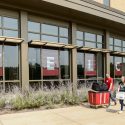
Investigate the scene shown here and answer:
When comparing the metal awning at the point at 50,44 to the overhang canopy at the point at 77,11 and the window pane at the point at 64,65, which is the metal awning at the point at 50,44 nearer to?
the window pane at the point at 64,65

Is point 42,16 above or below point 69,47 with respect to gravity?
above

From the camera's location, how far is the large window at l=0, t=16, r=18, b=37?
50.2 ft

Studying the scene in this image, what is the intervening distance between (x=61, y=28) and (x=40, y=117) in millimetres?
8952

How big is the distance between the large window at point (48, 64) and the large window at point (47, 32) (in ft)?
2.52

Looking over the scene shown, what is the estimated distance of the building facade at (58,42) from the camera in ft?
51.0

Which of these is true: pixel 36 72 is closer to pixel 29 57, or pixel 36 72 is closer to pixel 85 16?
pixel 29 57

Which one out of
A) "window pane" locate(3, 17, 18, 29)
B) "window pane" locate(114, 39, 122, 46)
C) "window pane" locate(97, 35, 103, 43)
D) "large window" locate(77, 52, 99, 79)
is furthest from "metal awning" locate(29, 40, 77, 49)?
"window pane" locate(114, 39, 122, 46)

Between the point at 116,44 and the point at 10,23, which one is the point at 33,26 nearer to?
the point at 10,23

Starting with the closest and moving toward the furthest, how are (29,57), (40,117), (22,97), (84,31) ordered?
1. (40,117)
2. (22,97)
3. (29,57)
4. (84,31)

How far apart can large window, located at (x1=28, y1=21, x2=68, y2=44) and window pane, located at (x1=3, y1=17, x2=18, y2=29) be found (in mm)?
1047

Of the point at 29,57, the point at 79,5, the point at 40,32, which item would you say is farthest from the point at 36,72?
the point at 79,5

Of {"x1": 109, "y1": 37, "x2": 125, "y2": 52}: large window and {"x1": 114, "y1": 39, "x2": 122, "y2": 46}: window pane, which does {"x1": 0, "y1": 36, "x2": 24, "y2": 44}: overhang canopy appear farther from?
{"x1": 114, "y1": 39, "x2": 122, "y2": 46}: window pane

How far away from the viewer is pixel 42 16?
1730 centimetres

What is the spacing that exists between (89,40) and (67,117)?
1062 cm
